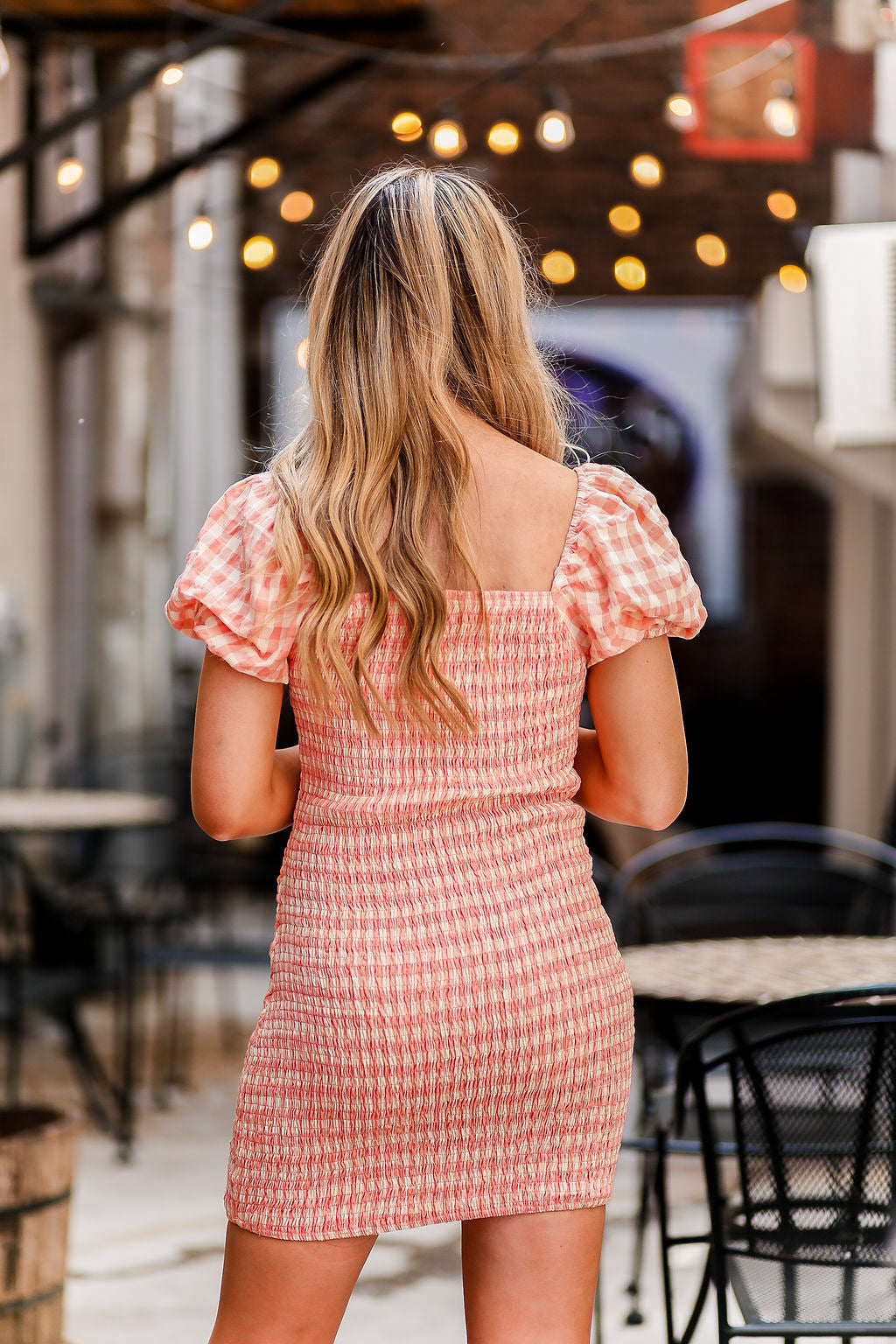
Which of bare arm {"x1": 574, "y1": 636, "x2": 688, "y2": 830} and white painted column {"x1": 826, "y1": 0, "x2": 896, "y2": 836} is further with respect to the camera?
white painted column {"x1": 826, "y1": 0, "x2": 896, "y2": 836}

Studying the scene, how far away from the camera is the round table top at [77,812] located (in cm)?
425

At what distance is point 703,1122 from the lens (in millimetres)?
1835

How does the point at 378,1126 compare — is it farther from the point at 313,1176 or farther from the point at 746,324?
the point at 746,324

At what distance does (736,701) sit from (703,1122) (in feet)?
17.9

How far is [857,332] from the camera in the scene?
4324 mm

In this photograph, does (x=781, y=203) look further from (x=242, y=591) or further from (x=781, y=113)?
(x=242, y=591)

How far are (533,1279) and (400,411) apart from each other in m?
0.76

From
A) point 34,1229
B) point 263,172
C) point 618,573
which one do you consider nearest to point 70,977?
point 34,1229

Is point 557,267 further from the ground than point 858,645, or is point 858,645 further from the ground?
point 557,267

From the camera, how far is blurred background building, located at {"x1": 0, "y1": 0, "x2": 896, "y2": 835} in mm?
4598

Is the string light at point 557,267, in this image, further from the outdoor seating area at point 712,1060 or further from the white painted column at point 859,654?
the white painted column at point 859,654

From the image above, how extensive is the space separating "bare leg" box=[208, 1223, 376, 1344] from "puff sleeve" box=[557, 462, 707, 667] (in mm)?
562

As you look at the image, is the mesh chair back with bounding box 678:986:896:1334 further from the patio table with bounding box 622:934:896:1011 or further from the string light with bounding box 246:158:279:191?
the string light with bounding box 246:158:279:191

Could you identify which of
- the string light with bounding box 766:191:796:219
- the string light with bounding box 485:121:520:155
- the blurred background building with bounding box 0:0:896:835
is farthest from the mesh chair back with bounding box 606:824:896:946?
the string light with bounding box 766:191:796:219
